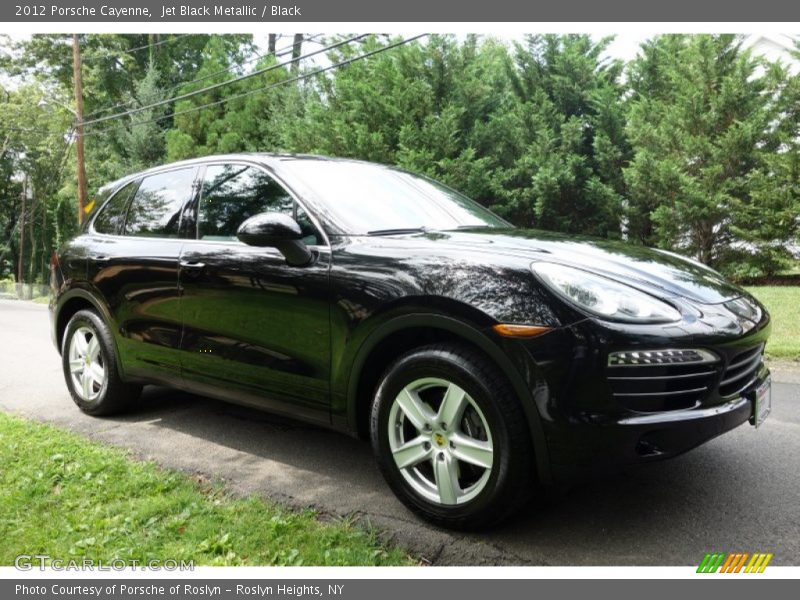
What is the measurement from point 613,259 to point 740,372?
700 millimetres

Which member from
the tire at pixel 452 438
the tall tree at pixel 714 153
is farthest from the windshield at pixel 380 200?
the tall tree at pixel 714 153

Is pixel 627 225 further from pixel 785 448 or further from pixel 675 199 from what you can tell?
pixel 785 448

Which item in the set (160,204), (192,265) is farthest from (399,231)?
(160,204)

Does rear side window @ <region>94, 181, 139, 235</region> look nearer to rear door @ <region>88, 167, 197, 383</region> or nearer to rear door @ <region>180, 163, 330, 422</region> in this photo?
rear door @ <region>88, 167, 197, 383</region>

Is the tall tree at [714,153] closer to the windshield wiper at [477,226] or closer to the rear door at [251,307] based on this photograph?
the windshield wiper at [477,226]

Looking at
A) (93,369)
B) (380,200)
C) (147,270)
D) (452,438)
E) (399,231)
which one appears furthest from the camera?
(93,369)

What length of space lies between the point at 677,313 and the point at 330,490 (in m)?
1.86

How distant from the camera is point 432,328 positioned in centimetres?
285

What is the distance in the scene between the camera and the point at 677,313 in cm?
253

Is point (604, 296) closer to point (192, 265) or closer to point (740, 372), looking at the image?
point (740, 372)

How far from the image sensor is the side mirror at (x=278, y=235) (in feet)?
Result: 10.0

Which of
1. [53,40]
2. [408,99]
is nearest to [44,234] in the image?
[53,40]

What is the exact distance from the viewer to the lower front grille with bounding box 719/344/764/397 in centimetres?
258

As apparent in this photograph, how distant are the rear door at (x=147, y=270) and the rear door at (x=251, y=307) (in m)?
0.15
